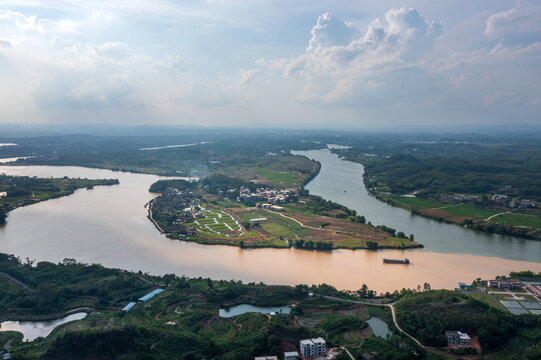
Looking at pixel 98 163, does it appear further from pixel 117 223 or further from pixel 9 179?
pixel 117 223

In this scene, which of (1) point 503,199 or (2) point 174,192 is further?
(2) point 174,192

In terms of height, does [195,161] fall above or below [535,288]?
above

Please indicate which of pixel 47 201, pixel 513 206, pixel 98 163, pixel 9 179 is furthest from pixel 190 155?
pixel 513 206

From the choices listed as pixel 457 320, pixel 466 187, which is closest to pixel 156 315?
pixel 457 320

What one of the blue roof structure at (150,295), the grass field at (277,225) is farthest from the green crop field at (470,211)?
the blue roof structure at (150,295)

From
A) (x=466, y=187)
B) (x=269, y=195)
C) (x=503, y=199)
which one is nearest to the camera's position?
(x=503, y=199)

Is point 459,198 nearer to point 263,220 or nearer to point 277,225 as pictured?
point 277,225

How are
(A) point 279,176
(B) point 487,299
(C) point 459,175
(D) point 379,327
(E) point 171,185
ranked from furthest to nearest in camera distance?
(A) point 279,176
(C) point 459,175
(E) point 171,185
(B) point 487,299
(D) point 379,327
